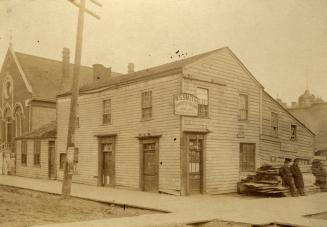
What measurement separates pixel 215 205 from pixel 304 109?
28.4 meters

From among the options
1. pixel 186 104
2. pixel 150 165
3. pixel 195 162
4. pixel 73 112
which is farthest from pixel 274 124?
pixel 73 112

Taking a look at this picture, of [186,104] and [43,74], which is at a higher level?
[43,74]

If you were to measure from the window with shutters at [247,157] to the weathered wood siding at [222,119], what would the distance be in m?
0.33

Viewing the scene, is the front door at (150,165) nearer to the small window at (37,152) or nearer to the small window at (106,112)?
the small window at (106,112)

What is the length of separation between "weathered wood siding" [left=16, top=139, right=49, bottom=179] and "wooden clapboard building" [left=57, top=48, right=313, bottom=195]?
5698 millimetres

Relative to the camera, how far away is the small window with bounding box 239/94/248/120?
22016mm

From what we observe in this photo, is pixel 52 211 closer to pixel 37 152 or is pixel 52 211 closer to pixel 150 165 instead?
pixel 150 165

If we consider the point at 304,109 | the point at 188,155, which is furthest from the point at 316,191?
the point at 304,109

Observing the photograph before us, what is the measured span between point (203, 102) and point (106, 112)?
617cm

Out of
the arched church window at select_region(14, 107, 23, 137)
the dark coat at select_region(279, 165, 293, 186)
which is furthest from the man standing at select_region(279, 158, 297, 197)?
the arched church window at select_region(14, 107, 23, 137)

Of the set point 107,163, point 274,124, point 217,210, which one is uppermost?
point 274,124

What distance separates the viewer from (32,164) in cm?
3125

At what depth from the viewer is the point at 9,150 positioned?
3538cm

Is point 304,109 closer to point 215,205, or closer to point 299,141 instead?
point 299,141
